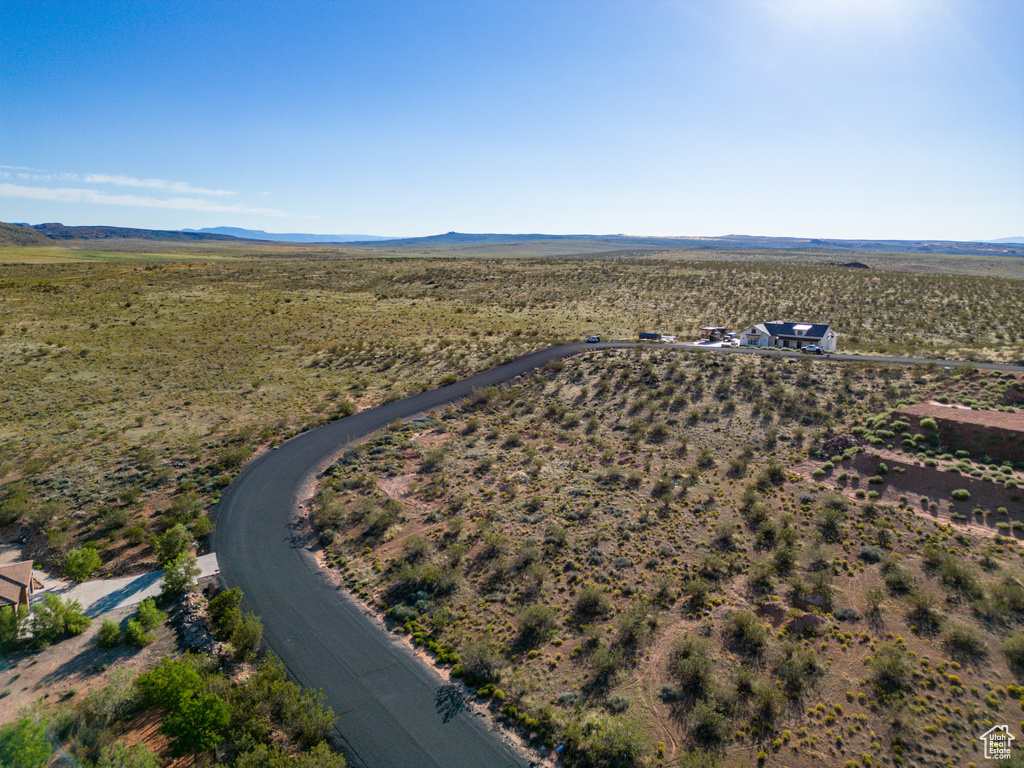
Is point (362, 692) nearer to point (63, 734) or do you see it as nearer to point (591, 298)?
point (63, 734)

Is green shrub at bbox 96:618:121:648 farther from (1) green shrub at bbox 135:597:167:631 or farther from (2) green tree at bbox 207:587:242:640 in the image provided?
(2) green tree at bbox 207:587:242:640

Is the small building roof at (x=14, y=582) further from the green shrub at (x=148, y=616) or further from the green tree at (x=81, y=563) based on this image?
the green shrub at (x=148, y=616)

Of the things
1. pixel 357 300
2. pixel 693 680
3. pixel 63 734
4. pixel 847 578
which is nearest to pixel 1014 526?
pixel 847 578

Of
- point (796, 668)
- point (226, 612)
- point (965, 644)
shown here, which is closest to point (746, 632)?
point (796, 668)

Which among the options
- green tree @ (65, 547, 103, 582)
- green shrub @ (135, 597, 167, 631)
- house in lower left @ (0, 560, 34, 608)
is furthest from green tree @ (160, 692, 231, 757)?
green tree @ (65, 547, 103, 582)

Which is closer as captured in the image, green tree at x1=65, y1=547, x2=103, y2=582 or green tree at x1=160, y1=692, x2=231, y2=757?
green tree at x1=160, y1=692, x2=231, y2=757
